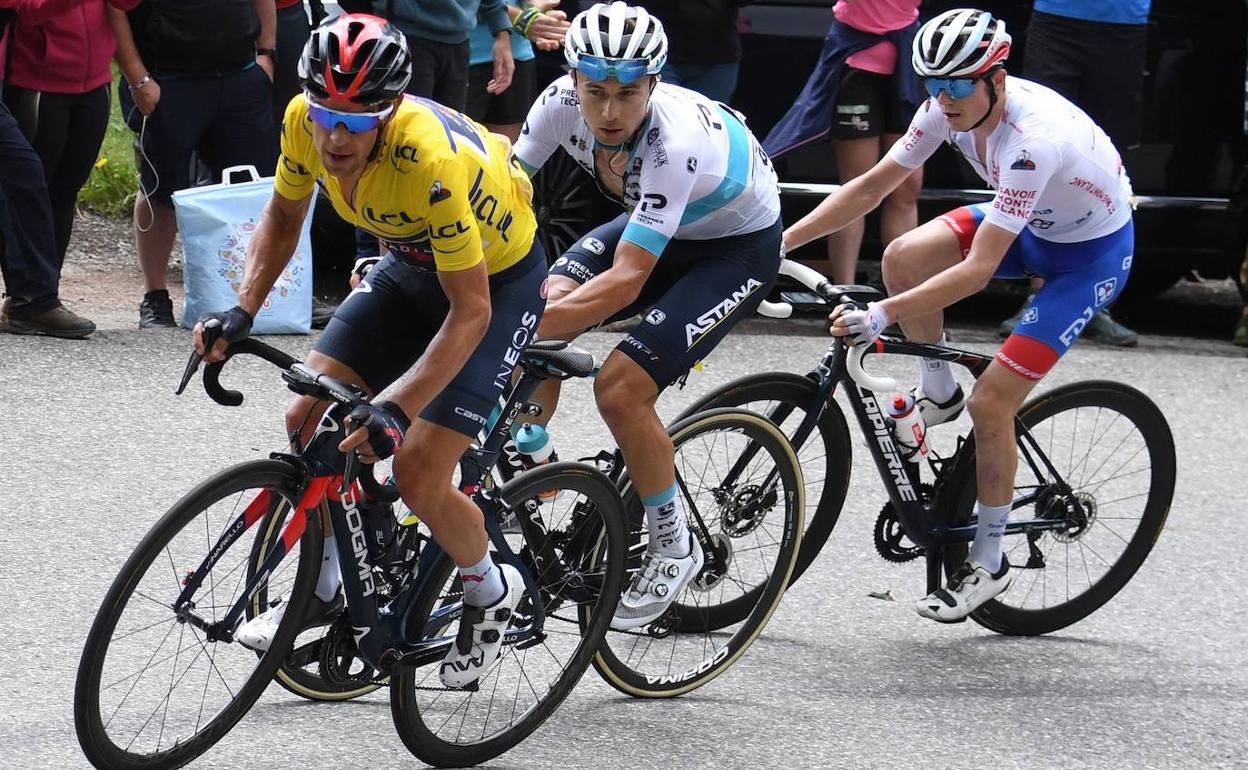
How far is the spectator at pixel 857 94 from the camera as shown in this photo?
8398 millimetres

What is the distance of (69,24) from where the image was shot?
24.5 feet

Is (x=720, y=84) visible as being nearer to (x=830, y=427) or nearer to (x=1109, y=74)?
(x=1109, y=74)

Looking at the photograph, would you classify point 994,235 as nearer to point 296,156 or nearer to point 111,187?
point 296,156

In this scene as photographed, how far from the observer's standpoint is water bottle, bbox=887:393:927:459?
17.9ft

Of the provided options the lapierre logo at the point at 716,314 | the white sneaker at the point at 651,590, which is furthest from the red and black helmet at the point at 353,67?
the white sneaker at the point at 651,590

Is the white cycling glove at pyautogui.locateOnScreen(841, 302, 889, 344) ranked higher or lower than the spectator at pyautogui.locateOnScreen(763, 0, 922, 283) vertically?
higher

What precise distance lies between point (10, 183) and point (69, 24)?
2.37 feet

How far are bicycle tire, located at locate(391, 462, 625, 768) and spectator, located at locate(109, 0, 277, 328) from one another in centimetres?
395

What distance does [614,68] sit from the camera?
4746 millimetres

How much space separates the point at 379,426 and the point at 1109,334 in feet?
19.8

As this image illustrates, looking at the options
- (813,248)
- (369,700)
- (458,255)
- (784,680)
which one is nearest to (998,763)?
(784,680)

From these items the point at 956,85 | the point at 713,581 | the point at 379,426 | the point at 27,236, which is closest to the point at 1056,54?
the point at 956,85

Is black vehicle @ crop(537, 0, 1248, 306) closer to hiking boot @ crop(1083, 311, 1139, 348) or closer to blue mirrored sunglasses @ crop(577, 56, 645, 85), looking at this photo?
hiking boot @ crop(1083, 311, 1139, 348)

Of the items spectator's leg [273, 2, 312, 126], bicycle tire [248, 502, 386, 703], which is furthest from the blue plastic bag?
bicycle tire [248, 502, 386, 703]
